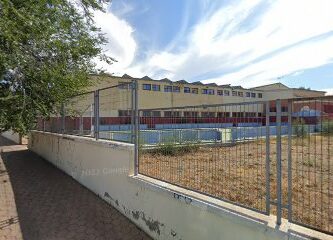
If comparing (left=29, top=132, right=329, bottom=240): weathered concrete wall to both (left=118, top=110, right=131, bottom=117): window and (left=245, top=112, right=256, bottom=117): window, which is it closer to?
(left=118, top=110, right=131, bottom=117): window

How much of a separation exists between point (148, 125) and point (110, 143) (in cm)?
146

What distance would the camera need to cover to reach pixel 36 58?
1052 cm

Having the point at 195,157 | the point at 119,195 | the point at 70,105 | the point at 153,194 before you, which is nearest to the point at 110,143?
the point at 119,195

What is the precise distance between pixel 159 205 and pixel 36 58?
6.82 metres

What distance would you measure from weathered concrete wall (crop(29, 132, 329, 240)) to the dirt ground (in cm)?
39

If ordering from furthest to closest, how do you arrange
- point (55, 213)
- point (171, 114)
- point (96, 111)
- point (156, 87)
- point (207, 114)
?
point (156, 87) → point (96, 111) → point (55, 213) → point (171, 114) → point (207, 114)

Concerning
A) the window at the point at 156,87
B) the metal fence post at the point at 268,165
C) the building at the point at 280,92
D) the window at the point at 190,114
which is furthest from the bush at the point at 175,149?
the building at the point at 280,92

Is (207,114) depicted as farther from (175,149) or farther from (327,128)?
(327,128)

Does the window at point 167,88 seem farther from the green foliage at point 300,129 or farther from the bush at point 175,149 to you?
the green foliage at point 300,129

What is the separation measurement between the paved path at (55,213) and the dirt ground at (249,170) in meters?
1.20

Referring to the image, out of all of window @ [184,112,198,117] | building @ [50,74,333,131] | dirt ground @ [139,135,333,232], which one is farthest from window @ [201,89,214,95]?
window @ [184,112,198,117]

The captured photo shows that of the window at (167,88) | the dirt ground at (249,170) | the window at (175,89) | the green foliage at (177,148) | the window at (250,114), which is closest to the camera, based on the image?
the dirt ground at (249,170)

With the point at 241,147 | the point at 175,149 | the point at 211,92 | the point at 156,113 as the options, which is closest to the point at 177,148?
the point at 175,149

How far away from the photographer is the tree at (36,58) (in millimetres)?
9031
